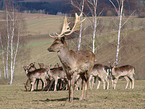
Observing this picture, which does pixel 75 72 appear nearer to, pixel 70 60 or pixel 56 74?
pixel 70 60

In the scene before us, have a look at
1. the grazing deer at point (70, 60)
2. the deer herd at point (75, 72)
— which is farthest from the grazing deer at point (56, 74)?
the grazing deer at point (70, 60)

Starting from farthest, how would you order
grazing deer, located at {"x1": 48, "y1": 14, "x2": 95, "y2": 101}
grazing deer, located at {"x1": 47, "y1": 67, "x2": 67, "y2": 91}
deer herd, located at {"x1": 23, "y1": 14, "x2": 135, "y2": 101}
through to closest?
grazing deer, located at {"x1": 47, "y1": 67, "x2": 67, "y2": 91} → deer herd, located at {"x1": 23, "y1": 14, "x2": 135, "y2": 101} → grazing deer, located at {"x1": 48, "y1": 14, "x2": 95, "y2": 101}

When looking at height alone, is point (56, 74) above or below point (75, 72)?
above

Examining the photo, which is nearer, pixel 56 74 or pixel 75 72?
pixel 75 72

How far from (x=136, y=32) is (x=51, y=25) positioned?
162 feet

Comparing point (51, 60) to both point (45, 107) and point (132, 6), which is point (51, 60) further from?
point (45, 107)

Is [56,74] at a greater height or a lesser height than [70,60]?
lesser

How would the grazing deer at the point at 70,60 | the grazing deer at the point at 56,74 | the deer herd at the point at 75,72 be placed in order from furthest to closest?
1. the grazing deer at the point at 56,74
2. the deer herd at the point at 75,72
3. the grazing deer at the point at 70,60

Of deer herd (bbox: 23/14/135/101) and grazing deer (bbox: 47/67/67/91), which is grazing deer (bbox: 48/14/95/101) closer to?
deer herd (bbox: 23/14/135/101)

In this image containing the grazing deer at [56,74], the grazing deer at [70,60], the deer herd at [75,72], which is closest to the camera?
the grazing deer at [70,60]

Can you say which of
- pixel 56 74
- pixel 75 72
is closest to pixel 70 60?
pixel 75 72

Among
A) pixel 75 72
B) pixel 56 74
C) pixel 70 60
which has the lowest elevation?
pixel 75 72

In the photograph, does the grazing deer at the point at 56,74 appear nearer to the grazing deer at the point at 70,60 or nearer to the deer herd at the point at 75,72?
the deer herd at the point at 75,72

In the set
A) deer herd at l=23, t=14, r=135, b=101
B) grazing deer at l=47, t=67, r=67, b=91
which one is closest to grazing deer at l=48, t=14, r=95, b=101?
deer herd at l=23, t=14, r=135, b=101
